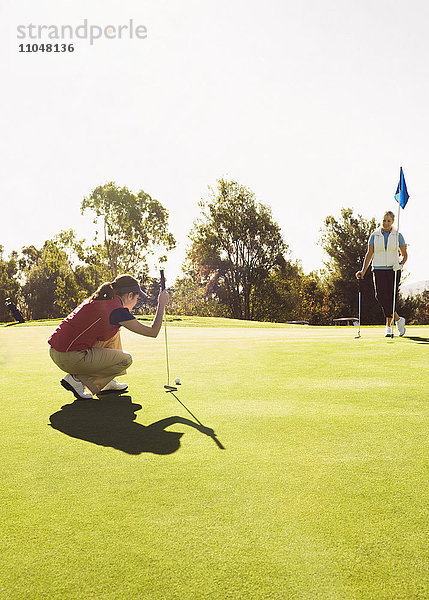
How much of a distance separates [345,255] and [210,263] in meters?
15.8

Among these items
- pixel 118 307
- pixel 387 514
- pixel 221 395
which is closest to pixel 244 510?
pixel 387 514

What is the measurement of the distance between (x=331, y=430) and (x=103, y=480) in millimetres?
1726

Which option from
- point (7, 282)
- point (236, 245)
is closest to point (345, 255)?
point (236, 245)

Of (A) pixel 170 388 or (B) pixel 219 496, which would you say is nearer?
(B) pixel 219 496

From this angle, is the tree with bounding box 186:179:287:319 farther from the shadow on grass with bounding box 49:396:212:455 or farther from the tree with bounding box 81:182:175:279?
the shadow on grass with bounding box 49:396:212:455

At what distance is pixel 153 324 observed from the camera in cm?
546

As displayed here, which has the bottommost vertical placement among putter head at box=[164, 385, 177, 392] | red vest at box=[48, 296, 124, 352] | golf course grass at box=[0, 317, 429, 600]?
golf course grass at box=[0, 317, 429, 600]

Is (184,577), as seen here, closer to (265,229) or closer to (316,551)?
(316,551)

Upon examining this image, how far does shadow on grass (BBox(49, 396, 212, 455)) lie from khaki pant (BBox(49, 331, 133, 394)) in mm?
441

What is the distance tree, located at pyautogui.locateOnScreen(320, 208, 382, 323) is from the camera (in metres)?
45.2

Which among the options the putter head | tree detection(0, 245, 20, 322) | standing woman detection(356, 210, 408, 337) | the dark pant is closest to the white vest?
standing woman detection(356, 210, 408, 337)

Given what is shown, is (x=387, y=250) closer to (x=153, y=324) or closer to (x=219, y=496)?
(x=153, y=324)

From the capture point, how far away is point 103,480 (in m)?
2.91

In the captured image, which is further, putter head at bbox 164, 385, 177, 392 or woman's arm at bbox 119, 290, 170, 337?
putter head at bbox 164, 385, 177, 392
